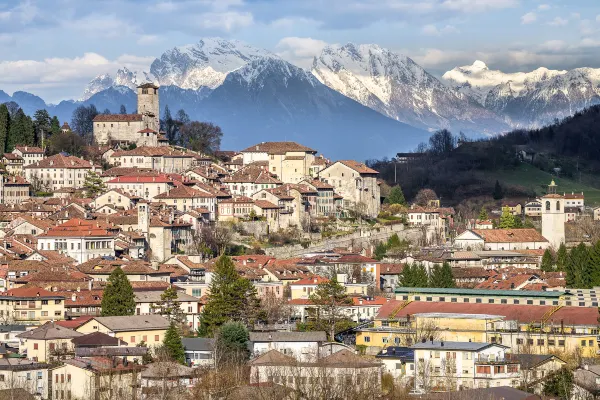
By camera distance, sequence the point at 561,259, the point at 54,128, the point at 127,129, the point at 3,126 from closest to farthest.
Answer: the point at 561,259 < the point at 3,126 < the point at 127,129 < the point at 54,128

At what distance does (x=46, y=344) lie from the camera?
60812mm

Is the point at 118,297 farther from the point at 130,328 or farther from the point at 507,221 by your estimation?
the point at 507,221

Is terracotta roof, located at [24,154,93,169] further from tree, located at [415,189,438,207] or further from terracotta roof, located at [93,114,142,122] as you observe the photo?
tree, located at [415,189,438,207]

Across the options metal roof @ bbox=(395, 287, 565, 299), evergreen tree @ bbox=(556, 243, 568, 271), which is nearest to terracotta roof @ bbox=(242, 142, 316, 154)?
evergreen tree @ bbox=(556, 243, 568, 271)

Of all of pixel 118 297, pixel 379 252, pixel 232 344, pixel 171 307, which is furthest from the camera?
pixel 379 252

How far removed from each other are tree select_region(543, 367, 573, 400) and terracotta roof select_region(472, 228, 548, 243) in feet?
181

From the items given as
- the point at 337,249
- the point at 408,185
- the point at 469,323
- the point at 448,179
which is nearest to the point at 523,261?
the point at 337,249

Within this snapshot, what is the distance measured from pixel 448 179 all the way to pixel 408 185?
11054 millimetres

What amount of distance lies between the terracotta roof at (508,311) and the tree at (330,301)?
201cm

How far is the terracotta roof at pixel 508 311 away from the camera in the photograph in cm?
6712

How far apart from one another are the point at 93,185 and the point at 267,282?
28.8 metres

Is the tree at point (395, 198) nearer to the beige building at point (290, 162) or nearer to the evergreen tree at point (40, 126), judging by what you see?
the beige building at point (290, 162)

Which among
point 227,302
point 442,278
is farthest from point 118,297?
point 442,278

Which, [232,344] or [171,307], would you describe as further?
[171,307]
